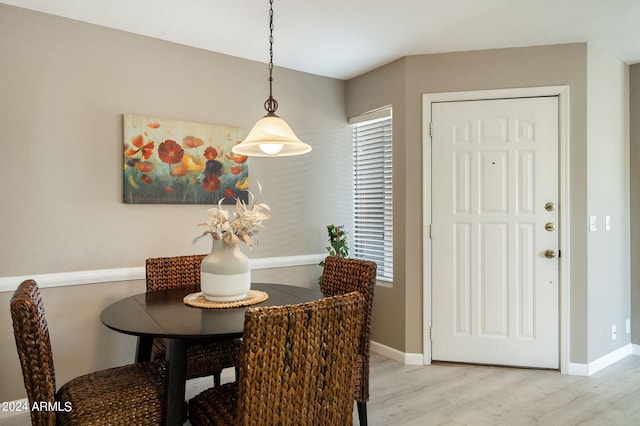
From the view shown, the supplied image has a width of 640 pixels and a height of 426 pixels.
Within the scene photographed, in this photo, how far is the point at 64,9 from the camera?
2506 millimetres

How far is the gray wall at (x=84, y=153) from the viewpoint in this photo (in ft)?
8.07

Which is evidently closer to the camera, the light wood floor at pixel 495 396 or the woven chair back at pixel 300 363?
the woven chair back at pixel 300 363

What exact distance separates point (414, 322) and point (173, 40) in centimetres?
284

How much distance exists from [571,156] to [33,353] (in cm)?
340

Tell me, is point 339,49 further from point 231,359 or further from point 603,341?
point 603,341

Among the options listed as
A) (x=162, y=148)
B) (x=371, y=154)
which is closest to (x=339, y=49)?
(x=371, y=154)

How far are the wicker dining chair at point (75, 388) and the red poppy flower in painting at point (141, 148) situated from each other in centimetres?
137

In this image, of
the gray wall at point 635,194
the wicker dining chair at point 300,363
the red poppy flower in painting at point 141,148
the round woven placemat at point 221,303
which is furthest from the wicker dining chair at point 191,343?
the gray wall at point 635,194

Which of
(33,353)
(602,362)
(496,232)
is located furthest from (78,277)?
(602,362)

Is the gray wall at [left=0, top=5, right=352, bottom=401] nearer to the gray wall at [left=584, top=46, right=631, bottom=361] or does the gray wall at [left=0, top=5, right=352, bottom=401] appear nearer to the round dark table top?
the round dark table top

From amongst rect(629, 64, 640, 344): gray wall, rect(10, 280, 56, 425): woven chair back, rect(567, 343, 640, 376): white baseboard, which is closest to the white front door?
rect(567, 343, 640, 376): white baseboard

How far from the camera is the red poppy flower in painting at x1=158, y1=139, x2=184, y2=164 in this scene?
2.91 m

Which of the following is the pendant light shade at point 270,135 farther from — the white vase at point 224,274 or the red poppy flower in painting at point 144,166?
the red poppy flower in painting at point 144,166

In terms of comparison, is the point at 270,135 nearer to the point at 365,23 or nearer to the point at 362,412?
the point at 365,23
